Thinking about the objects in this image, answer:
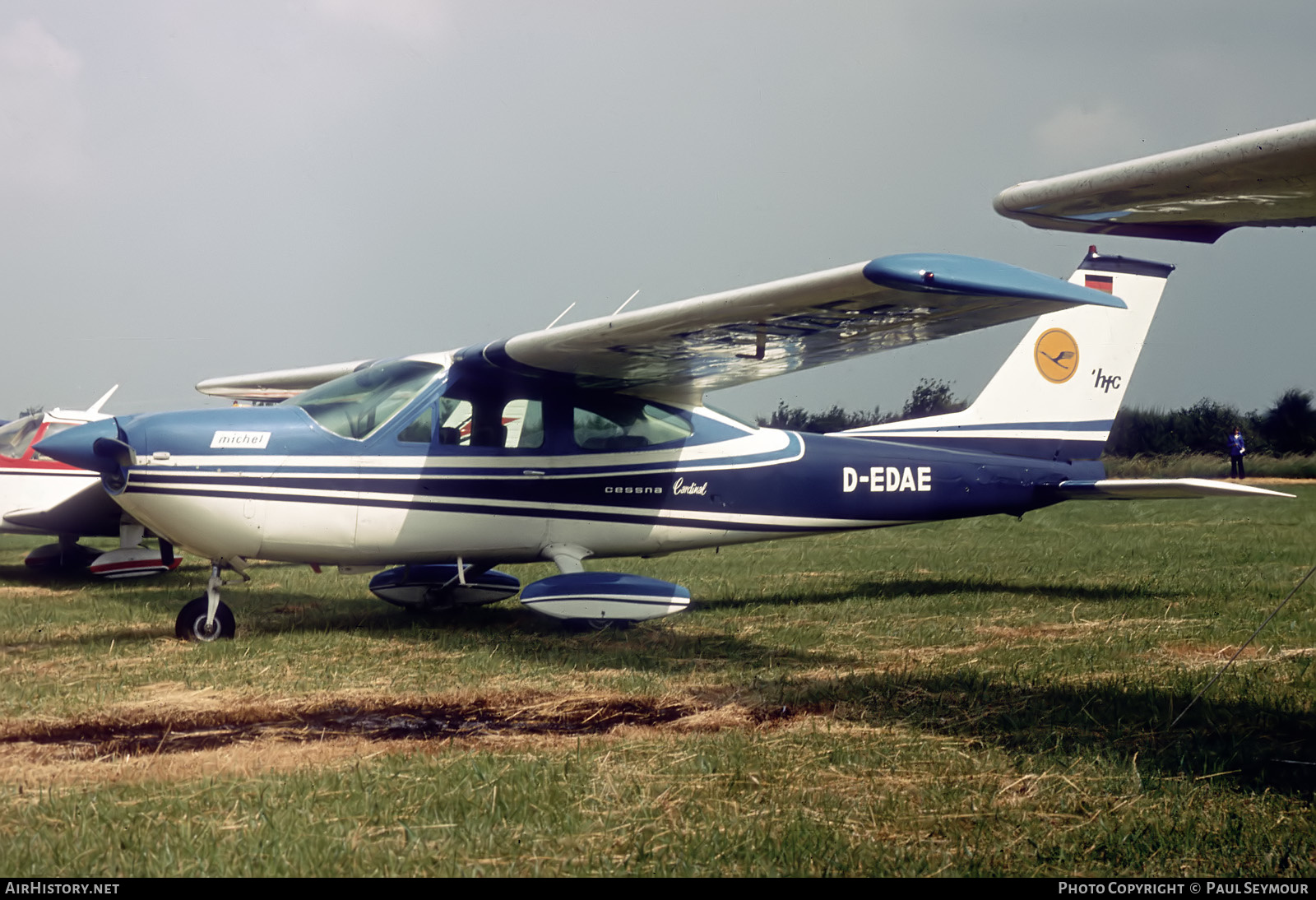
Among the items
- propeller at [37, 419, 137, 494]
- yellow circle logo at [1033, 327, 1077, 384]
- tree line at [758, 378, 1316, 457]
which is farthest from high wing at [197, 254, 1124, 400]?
tree line at [758, 378, 1316, 457]

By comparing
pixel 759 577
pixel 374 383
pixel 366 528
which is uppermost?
pixel 374 383

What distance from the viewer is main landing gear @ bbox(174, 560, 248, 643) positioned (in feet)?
22.7

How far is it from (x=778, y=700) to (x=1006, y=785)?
1.54 metres

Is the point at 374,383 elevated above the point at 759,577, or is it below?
above

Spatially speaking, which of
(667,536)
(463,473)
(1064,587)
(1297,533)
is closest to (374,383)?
(463,473)

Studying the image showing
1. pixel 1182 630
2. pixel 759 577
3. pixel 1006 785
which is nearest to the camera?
pixel 1006 785

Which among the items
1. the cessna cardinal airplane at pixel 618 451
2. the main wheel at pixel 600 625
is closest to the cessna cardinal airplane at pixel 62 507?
the cessna cardinal airplane at pixel 618 451

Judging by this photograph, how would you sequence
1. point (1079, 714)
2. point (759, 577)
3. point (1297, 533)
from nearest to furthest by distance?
point (1079, 714) < point (759, 577) < point (1297, 533)

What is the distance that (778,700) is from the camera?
5020mm

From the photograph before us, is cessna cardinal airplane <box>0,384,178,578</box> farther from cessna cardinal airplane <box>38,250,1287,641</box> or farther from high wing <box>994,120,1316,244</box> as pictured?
high wing <box>994,120,1316,244</box>

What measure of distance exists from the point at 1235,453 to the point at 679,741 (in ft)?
89.5

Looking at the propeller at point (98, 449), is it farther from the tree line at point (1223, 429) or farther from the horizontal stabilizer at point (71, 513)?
the tree line at point (1223, 429)

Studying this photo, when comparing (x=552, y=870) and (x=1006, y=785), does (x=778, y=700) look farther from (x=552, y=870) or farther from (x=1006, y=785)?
(x=552, y=870)

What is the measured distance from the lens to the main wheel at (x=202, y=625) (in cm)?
693
